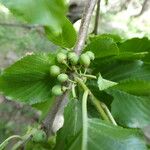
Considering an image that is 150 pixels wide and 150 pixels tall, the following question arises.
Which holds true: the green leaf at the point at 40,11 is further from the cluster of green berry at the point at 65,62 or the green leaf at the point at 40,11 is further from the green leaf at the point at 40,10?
the cluster of green berry at the point at 65,62

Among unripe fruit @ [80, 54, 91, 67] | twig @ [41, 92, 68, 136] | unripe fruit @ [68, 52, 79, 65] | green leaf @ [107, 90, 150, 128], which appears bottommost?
green leaf @ [107, 90, 150, 128]

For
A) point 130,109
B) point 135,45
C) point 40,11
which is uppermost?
point 40,11

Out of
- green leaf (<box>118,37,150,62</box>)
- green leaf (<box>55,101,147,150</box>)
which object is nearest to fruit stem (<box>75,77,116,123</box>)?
green leaf (<box>55,101,147,150</box>)

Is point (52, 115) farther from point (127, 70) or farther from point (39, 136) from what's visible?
point (127, 70)

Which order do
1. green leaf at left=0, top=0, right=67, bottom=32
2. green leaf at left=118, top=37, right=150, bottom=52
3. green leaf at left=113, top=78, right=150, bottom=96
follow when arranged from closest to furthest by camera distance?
green leaf at left=0, top=0, right=67, bottom=32
green leaf at left=113, top=78, right=150, bottom=96
green leaf at left=118, top=37, right=150, bottom=52

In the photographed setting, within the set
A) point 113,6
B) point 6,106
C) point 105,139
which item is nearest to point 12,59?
point 6,106

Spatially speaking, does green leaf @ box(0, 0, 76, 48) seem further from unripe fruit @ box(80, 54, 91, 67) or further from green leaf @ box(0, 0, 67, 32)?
unripe fruit @ box(80, 54, 91, 67)

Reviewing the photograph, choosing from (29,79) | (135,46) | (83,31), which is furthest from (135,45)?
(29,79)

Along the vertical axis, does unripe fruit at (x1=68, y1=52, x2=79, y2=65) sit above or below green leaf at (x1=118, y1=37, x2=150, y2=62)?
above

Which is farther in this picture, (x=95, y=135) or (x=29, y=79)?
(x=29, y=79)
